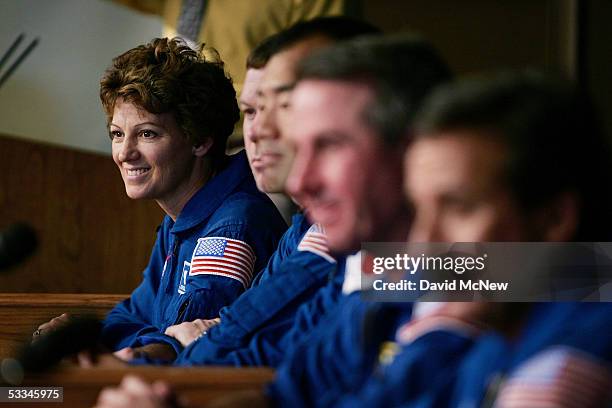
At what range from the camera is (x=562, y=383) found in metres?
0.70

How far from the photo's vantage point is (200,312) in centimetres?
163

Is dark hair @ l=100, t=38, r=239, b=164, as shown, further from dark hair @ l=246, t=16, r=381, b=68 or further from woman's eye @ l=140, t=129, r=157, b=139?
dark hair @ l=246, t=16, r=381, b=68

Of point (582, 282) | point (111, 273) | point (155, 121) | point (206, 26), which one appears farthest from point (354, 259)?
point (111, 273)

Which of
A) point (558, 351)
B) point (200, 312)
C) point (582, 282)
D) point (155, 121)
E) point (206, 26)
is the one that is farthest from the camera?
point (206, 26)

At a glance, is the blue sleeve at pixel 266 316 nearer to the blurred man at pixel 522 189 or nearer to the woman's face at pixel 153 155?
the blurred man at pixel 522 189

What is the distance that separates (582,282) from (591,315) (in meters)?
0.08

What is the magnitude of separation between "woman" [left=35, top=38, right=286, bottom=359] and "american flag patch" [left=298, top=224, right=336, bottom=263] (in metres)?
0.43

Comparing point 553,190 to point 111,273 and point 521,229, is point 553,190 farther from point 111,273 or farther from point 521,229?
point 111,273

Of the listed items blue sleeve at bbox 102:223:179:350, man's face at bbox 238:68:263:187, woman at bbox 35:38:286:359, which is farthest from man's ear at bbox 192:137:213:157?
man's face at bbox 238:68:263:187

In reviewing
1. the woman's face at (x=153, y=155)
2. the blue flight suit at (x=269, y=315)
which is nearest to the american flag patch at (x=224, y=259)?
the woman's face at (x=153, y=155)

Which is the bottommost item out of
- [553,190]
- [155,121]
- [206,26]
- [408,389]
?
[408,389]

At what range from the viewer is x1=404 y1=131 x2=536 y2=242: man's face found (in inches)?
29.9

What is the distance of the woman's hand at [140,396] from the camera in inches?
36.8

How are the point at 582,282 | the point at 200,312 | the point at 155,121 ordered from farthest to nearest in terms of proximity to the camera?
the point at 155,121 < the point at 200,312 < the point at 582,282
